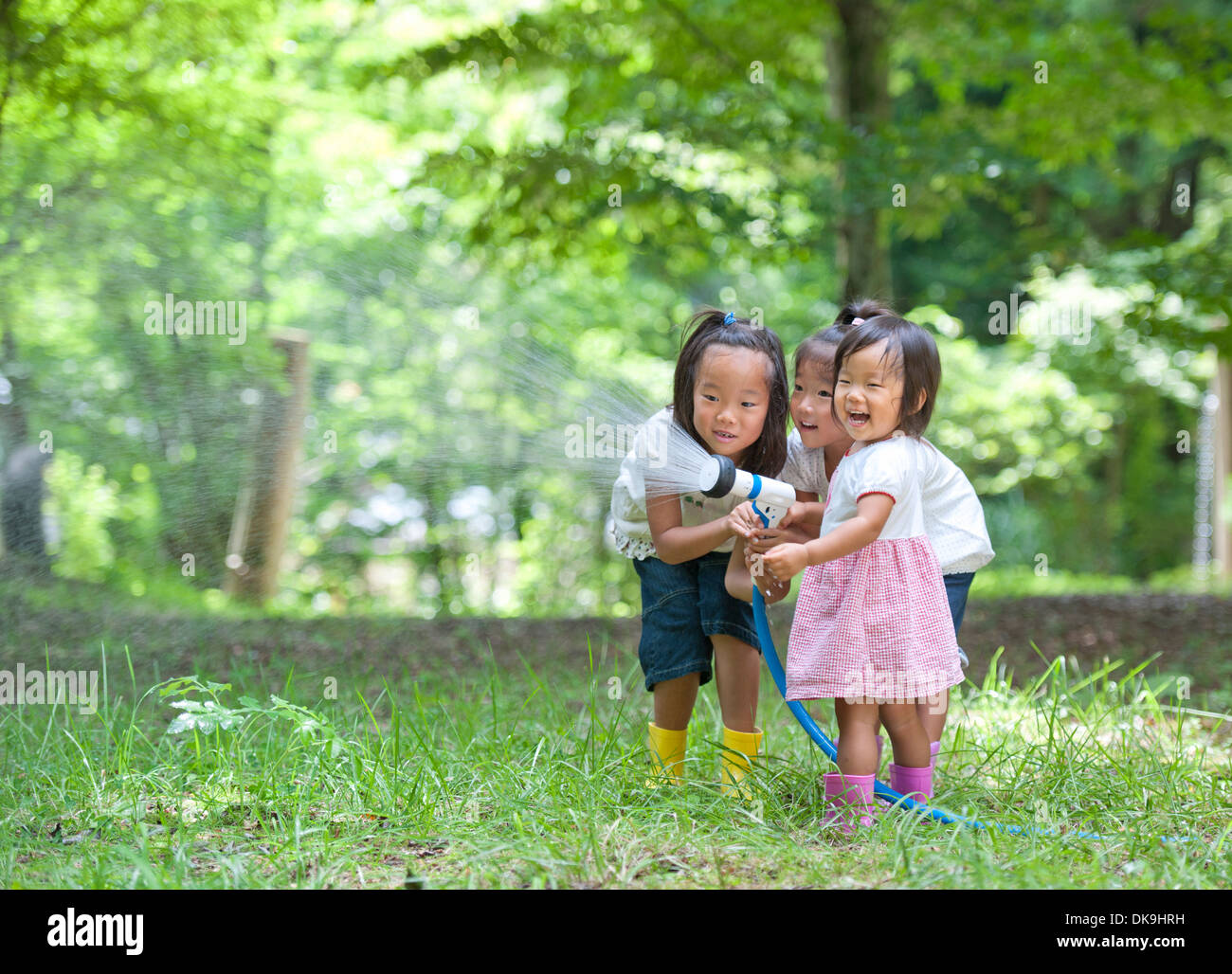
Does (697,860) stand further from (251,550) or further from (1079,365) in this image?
(1079,365)

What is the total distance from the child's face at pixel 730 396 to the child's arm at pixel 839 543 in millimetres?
359

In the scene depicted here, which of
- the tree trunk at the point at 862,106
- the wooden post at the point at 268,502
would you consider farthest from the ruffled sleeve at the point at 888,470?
the wooden post at the point at 268,502

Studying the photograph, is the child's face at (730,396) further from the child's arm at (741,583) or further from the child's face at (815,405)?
the child's arm at (741,583)

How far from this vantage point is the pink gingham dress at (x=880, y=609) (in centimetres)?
248

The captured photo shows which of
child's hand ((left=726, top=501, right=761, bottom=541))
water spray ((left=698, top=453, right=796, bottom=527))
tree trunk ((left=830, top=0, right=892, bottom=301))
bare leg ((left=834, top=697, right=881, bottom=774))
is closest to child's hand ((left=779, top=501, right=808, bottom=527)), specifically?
water spray ((left=698, top=453, right=796, bottom=527))

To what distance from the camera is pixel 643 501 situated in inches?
108

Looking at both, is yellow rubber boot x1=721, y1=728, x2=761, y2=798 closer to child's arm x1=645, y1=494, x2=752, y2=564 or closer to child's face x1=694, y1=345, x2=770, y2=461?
child's arm x1=645, y1=494, x2=752, y2=564

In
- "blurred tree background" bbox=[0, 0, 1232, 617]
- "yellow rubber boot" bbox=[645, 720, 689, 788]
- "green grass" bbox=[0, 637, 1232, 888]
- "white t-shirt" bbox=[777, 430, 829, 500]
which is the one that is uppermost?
"blurred tree background" bbox=[0, 0, 1232, 617]

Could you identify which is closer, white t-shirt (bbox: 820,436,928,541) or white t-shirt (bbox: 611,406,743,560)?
white t-shirt (bbox: 820,436,928,541)

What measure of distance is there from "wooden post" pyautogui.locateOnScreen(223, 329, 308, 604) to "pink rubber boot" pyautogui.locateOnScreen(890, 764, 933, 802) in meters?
6.85

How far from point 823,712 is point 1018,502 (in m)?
9.29

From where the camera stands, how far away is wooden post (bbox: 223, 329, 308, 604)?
8859 mm

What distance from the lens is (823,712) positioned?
12.2 feet
